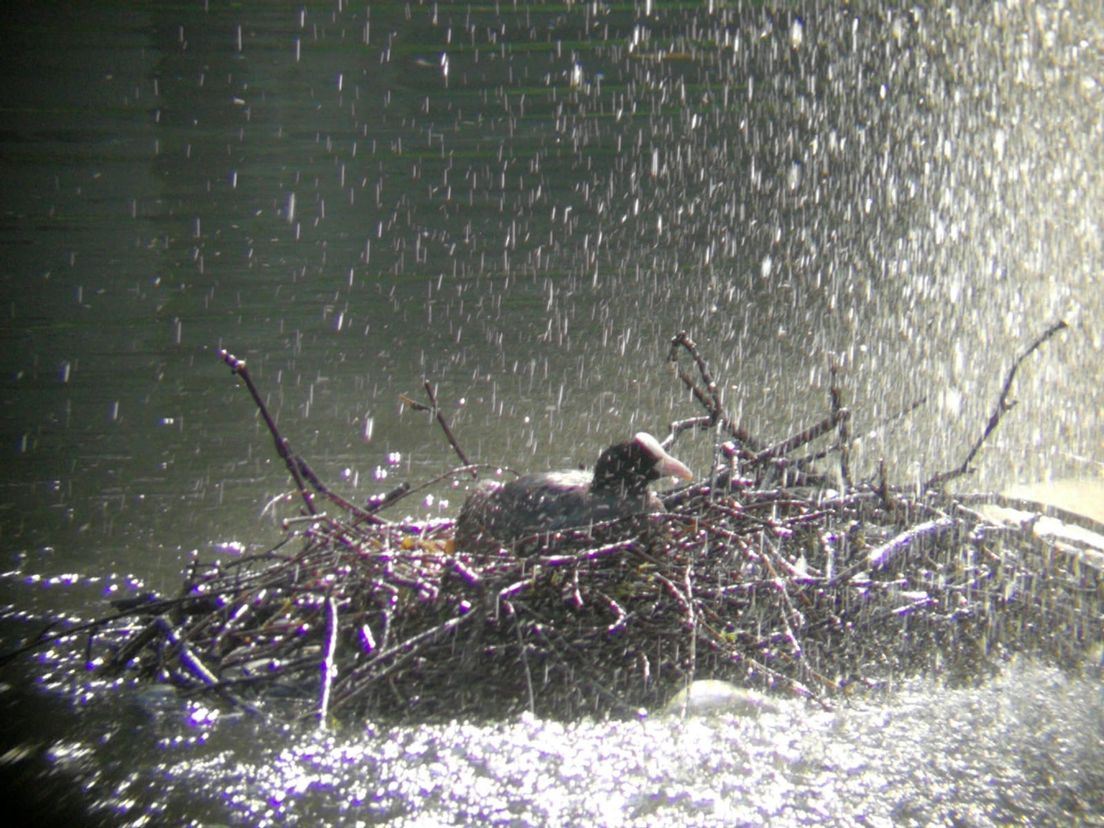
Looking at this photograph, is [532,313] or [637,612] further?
[532,313]

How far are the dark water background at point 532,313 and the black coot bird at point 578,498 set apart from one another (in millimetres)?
563

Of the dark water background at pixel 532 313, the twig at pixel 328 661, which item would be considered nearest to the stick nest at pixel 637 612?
the twig at pixel 328 661

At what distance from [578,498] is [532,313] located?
4.32 metres

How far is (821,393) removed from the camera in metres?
6.04

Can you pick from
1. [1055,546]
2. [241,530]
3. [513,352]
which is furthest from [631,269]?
[1055,546]

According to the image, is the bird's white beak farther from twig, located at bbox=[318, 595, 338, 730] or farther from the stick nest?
twig, located at bbox=[318, 595, 338, 730]

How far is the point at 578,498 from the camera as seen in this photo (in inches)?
131

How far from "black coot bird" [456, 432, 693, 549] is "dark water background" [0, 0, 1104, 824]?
56cm

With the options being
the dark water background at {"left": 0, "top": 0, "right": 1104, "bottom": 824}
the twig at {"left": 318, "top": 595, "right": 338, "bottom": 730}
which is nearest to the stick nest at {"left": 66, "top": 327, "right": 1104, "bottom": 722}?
the twig at {"left": 318, "top": 595, "right": 338, "bottom": 730}

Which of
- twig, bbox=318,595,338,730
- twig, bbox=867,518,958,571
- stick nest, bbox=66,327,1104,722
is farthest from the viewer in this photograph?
twig, bbox=867,518,958,571

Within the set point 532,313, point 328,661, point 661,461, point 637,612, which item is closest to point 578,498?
point 661,461

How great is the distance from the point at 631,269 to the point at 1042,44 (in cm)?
364

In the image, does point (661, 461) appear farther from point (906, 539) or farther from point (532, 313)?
point (532, 313)

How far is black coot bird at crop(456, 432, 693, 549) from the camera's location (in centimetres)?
328
